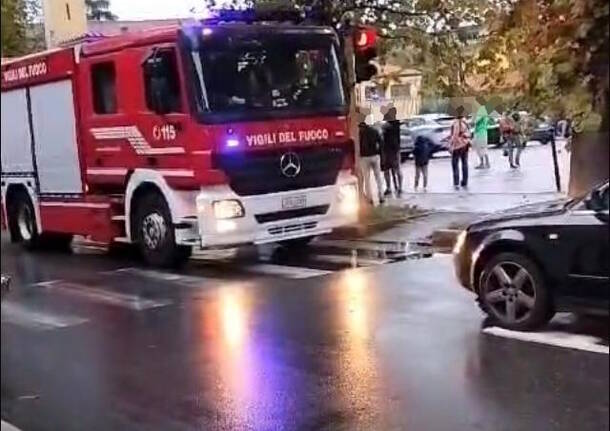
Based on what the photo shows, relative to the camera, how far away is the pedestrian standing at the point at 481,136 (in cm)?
228

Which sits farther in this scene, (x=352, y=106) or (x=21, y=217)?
(x=352, y=106)

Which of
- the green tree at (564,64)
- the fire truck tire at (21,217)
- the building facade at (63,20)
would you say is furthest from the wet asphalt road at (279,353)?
the building facade at (63,20)

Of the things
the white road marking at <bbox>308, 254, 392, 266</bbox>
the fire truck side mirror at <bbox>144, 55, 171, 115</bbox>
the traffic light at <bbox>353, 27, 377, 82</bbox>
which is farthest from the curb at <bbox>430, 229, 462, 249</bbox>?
the fire truck side mirror at <bbox>144, 55, 171, 115</bbox>

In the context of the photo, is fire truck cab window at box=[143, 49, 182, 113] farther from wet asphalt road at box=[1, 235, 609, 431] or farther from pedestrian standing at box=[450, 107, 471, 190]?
pedestrian standing at box=[450, 107, 471, 190]

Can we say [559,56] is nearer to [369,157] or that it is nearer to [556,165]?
[556,165]

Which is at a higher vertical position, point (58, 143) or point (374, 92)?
point (374, 92)

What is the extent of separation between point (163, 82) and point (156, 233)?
781 mm

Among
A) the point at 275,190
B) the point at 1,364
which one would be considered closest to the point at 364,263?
the point at 275,190

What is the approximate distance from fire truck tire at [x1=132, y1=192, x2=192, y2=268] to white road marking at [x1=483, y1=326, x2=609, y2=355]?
1880 mm

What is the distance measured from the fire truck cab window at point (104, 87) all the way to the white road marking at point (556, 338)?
182 centimetres

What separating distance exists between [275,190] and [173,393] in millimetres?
1886

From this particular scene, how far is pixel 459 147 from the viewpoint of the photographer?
2791 millimetres

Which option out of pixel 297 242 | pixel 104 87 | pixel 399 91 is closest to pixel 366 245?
pixel 297 242

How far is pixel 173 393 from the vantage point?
11.7 feet
